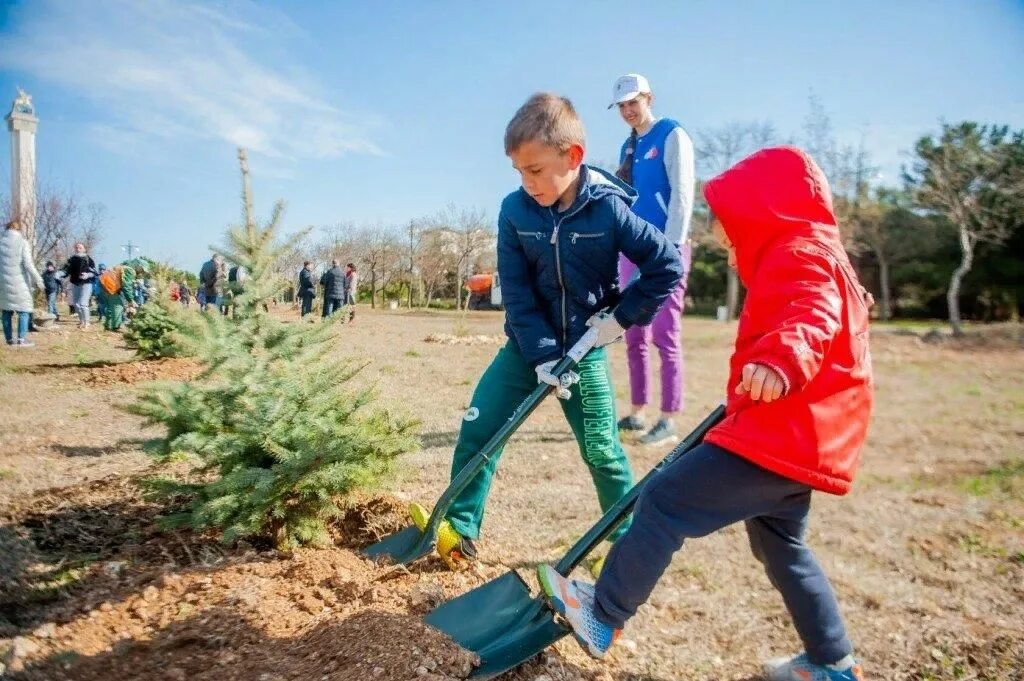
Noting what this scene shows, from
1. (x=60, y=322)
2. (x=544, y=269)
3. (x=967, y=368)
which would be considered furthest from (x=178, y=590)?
(x=60, y=322)

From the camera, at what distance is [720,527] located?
6.22 feet

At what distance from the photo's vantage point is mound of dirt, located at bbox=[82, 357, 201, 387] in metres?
7.48

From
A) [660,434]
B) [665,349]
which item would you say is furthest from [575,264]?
[660,434]

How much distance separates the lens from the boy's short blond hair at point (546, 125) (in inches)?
95.5

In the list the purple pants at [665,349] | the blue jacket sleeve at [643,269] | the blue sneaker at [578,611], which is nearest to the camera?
the blue sneaker at [578,611]

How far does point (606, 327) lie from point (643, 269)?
0.27 m

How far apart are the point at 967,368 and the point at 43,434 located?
12.3 meters

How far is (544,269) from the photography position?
8.75ft

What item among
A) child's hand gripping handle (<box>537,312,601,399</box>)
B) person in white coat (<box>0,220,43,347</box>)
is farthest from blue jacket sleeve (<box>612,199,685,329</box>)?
person in white coat (<box>0,220,43,347</box>)

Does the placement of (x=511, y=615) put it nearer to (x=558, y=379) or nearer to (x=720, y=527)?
(x=720, y=527)

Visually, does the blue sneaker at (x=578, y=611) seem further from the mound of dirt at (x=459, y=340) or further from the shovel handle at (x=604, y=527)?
the mound of dirt at (x=459, y=340)

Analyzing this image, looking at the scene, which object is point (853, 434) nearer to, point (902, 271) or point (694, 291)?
point (902, 271)

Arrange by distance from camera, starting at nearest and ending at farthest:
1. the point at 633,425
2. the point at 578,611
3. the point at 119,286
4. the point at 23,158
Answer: the point at 578,611
the point at 633,425
the point at 119,286
the point at 23,158

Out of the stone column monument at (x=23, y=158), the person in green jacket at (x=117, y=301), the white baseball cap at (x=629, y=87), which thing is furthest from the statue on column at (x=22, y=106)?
the white baseball cap at (x=629, y=87)
